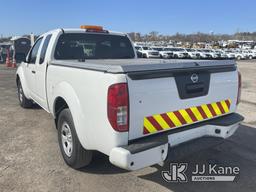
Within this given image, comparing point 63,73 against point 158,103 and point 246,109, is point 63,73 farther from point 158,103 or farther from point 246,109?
point 246,109

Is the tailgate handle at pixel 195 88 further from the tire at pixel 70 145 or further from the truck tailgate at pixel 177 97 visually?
the tire at pixel 70 145

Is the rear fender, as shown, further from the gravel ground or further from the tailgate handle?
the tailgate handle

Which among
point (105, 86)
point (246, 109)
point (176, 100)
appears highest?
point (105, 86)

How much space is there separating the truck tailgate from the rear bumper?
74 millimetres

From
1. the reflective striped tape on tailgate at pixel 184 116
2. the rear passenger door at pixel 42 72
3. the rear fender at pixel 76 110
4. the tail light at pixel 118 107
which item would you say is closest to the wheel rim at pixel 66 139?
the rear fender at pixel 76 110

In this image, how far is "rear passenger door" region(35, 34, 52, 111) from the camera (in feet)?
15.8

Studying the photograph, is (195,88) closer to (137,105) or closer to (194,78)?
(194,78)

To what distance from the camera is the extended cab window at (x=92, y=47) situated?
4.89 m

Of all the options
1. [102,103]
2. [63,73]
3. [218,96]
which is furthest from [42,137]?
[218,96]

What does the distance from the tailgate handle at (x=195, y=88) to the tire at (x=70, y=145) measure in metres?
1.51

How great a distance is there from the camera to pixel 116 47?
5664mm

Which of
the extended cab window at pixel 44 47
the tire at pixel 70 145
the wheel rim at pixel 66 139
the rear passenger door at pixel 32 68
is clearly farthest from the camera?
the rear passenger door at pixel 32 68

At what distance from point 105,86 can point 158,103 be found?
2.03 feet

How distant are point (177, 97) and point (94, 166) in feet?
5.46
